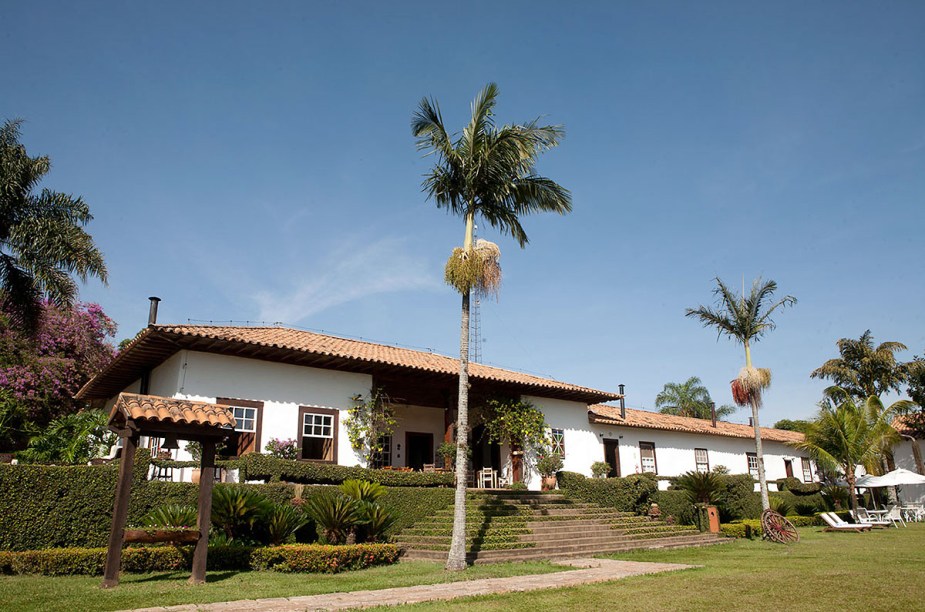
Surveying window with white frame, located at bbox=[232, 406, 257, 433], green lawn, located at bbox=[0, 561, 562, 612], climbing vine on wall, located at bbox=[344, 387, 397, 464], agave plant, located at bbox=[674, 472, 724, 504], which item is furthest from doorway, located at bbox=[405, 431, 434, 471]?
green lawn, located at bbox=[0, 561, 562, 612]

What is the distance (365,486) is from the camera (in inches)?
544

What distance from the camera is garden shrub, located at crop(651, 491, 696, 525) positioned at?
20281 mm

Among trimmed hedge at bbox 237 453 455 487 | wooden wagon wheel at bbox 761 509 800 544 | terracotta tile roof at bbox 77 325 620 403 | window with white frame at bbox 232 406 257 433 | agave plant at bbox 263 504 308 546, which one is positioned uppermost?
terracotta tile roof at bbox 77 325 620 403

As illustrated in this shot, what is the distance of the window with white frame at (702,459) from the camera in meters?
28.8

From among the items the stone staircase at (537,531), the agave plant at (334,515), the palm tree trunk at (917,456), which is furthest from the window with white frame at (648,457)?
the agave plant at (334,515)

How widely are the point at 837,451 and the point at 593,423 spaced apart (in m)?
11.3

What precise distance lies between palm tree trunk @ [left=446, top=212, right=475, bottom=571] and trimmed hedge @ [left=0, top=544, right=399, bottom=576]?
1576mm

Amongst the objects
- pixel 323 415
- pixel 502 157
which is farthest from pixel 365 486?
pixel 502 157

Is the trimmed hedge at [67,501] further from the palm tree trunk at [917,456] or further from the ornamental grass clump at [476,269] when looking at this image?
the palm tree trunk at [917,456]

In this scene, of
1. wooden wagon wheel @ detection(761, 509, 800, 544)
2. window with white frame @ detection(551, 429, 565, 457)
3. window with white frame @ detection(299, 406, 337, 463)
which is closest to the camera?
window with white frame @ detection(299, 406, 337, 463)

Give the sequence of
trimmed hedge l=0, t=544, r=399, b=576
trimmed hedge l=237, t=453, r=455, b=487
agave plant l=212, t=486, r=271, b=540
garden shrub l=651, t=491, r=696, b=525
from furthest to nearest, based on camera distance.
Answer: garden shrub l=651, t=491, r=696, b=525, trimmed hedge l=237, t=453, r=455, b=487, agave plant l=212, t=486, r=271, b=540, trimmed hedge l=0, t=544, r=399, b=576

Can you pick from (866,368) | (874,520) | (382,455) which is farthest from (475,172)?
(866,368)

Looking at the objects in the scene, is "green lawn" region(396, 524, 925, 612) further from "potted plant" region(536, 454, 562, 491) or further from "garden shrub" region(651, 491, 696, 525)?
"potted plant" region(536, 454, 562, 491)

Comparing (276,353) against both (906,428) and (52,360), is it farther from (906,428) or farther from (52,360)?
(906,428)
